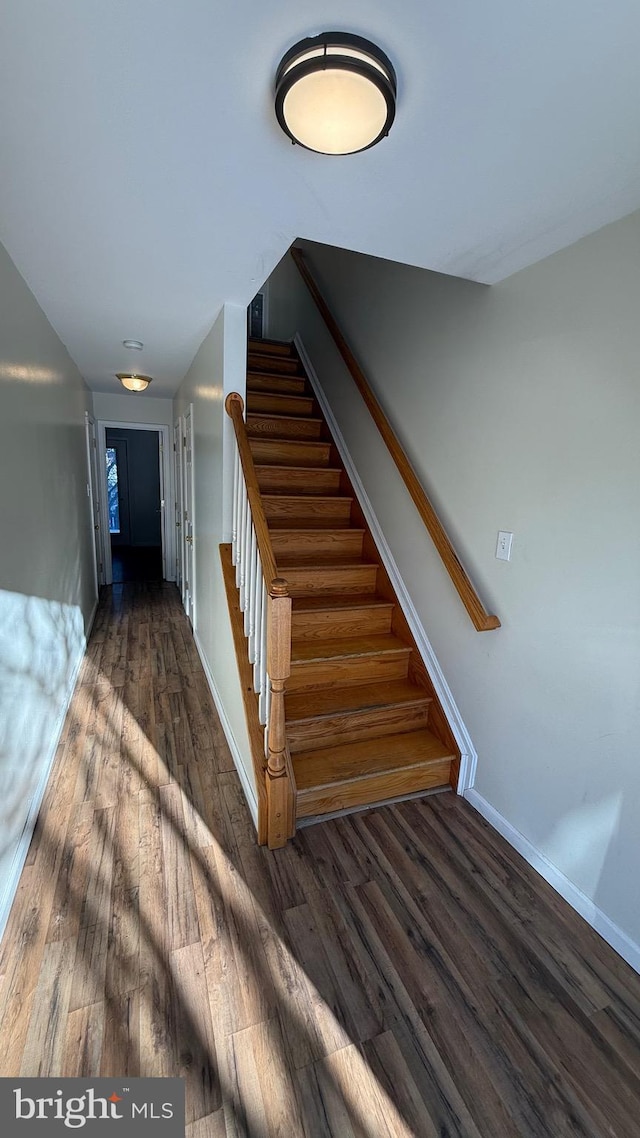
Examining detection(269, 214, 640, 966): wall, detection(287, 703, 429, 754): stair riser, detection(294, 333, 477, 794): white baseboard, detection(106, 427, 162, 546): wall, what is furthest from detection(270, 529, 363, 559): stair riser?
detection(106, 427, 162, 546): wall

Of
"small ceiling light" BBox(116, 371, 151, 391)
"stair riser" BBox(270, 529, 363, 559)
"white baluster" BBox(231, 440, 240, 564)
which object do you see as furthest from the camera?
"small ceiling light" BBox(116, 371, 151, 391)

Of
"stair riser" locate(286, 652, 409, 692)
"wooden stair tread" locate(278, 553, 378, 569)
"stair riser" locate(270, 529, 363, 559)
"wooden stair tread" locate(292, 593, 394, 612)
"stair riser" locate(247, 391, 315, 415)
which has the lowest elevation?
"stair riser" locate(286, 652, 409, 692)

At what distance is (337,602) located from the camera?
2615mm

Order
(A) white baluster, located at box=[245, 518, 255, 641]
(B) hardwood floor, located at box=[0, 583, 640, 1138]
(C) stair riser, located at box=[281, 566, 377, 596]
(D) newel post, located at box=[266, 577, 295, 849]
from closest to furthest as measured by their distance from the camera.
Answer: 1. (B) hardwood floor, located at box=[0, 583, 640, 1138]
2. (D) newel post, located at box=[266, 577, 295, 849]
3. (A) white baluster, located at box=[245, 518, 255, 641]
4. (C) stair riser, located at box=[281, 566, 377, 596]

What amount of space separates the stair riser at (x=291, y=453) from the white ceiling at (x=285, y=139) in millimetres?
1399

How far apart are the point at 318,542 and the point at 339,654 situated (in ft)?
2.76

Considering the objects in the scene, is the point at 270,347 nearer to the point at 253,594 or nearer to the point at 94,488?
the point at 94,488

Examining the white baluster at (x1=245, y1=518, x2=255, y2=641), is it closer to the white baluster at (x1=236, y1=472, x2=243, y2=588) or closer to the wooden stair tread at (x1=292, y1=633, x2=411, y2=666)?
the white baluster at (x1=236, y1=472, x2=243, y2=588)

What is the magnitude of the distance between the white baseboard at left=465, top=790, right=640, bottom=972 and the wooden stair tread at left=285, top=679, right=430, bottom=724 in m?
0.53

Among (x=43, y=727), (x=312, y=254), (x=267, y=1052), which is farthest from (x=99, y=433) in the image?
(x=267, y=1052)

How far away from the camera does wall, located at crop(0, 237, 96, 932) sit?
1.63 meters

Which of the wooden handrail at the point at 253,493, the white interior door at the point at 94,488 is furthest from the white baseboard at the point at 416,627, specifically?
the white interior door at the point at 94,488

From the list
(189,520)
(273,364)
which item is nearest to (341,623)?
(189,520)

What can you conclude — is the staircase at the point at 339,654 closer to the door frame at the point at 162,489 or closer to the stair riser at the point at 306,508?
the stair riser at the point at 306,508
